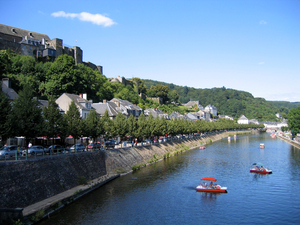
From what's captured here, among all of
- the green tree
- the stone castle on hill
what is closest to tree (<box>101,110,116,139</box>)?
the green tree

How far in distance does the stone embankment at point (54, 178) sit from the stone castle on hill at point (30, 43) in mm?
54899

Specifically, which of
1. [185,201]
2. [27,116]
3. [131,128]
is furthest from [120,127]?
[185,201]

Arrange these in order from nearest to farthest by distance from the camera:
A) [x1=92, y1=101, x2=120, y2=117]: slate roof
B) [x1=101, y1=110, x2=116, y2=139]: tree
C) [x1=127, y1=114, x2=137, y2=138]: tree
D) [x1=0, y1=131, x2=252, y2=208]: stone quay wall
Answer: [x1=0, y1=131, x2=252, y2=208]: stone quay wall < [x1=101, y1=110, x2=116, y2=139]: tree < [x1=127, y1=114, x2=137, y2=138]: tree < [x1=92, y1=101, x2=120, y2=117]: slate roof

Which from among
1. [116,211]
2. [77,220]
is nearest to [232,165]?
[116,211]

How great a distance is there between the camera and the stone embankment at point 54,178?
22.1 metres

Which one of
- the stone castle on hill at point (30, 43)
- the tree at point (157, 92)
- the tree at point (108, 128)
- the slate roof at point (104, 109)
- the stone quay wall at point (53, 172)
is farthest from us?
the tree at point (157, 92)

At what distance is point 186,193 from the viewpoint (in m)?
32.4

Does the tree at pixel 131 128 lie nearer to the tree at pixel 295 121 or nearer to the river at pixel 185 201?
the river at pixel 185 201

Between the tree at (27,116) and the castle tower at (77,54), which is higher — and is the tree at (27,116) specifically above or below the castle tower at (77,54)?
below

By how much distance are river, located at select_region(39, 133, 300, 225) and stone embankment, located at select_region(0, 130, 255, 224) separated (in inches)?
46.1

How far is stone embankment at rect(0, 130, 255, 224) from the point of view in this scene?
22.1m

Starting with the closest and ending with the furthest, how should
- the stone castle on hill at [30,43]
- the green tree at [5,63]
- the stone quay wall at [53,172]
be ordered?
the stone quay wall at [53,172], the green tree at [5,63], the stone castle on hill at [30,43]

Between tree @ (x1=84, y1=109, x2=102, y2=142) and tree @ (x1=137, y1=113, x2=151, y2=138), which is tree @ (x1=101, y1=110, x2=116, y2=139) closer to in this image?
tree @ (x1=84, y1=109, x2=102, y2=142)

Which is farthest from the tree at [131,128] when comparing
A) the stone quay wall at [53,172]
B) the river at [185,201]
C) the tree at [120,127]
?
the river at [185,201]
